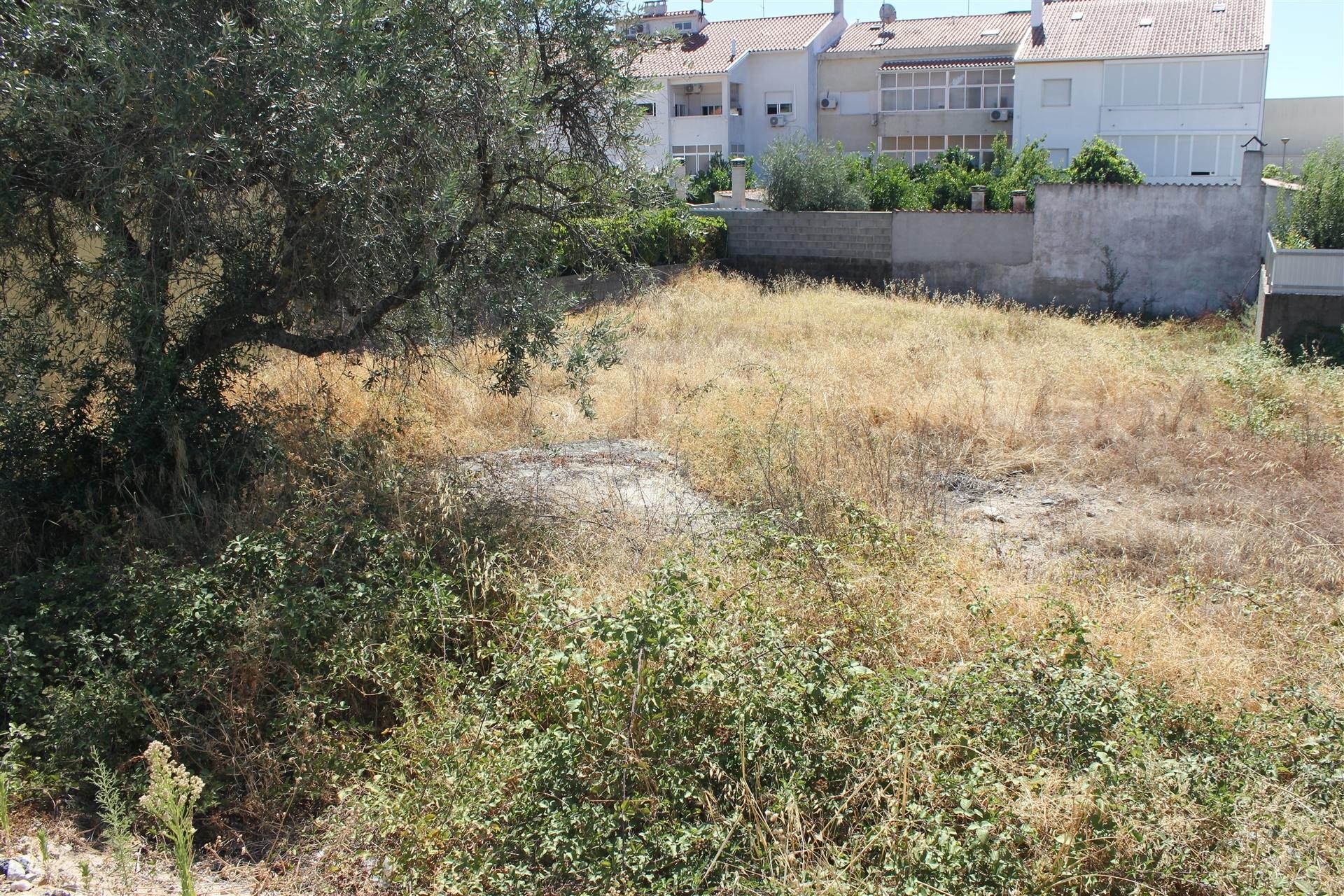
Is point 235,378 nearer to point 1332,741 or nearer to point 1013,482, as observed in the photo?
point 1013,482

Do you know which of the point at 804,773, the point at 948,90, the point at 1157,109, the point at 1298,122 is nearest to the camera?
the point at 804,773

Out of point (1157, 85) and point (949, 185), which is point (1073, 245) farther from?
point (1157, 85)

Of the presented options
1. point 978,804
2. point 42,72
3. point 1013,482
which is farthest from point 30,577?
point 1013,482

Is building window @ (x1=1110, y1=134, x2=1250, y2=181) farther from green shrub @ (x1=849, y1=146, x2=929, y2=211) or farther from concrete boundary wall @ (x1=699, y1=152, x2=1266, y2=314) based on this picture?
concrete boundary wall @ (x1=699, y1=152, x2=1266, y2=314)

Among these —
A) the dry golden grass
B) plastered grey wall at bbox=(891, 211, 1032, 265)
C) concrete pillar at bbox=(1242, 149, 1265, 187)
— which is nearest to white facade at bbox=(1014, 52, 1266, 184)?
concrete pillar at bbox=(1242, 149, 1265, 187)

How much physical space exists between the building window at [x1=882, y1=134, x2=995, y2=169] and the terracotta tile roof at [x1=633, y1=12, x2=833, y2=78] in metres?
4.84

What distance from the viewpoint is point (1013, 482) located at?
24.7ft

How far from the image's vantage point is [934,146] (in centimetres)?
3431

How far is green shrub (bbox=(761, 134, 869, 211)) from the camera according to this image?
20438 mm

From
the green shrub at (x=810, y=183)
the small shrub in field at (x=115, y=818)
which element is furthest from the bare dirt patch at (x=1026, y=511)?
the green shrub at (x=810, y=183)

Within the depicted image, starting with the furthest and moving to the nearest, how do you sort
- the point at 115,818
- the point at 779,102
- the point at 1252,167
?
1. the point at 779,102
2. the point at 1252,167
3. the point at 115,818

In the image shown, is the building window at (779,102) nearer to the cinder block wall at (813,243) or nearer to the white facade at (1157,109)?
the white facade at (1157,109)

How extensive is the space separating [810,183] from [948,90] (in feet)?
52.4

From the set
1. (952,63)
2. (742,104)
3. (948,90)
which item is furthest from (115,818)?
(742,104)
